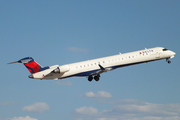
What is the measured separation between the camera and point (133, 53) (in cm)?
4247

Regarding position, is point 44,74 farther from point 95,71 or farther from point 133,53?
point 133,53

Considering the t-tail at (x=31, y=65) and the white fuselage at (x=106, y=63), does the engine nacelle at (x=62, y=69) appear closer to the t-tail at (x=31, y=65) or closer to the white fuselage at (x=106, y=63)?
the white fuselage at (x=106, y=63)

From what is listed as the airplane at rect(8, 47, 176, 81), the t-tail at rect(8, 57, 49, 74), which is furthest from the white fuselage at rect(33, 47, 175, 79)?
the t-tail at rect(8, 57, 49, 74)

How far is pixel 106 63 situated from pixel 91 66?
2.25 m

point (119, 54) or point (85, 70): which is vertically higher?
point (119, 54)

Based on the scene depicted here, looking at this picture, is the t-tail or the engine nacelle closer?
the engine nacelle

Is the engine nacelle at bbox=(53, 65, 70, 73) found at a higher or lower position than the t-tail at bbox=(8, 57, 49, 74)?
lower

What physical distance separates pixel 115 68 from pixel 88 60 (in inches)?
162

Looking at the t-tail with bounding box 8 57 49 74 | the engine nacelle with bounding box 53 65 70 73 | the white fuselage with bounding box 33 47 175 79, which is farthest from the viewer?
the white fuselage with bounding box 33 47 175 79

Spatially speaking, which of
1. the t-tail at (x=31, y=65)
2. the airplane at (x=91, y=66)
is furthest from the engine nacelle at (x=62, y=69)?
the t-tail at (x=31, y=65)

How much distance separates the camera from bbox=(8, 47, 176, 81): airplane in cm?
3938

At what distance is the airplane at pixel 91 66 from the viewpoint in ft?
129

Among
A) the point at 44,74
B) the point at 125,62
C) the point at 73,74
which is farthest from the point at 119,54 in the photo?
the point at 44,74

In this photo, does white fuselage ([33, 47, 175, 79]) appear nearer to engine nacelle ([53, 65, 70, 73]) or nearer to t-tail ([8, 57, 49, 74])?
engine nacelle ([53, 65, 70, 73])
